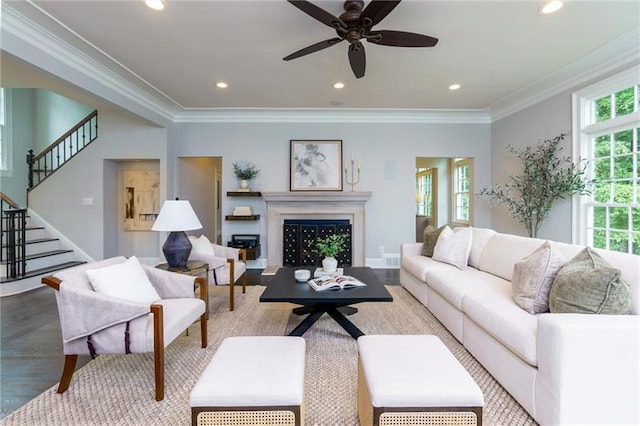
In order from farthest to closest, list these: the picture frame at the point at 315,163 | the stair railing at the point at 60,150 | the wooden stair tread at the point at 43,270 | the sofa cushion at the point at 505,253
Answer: the stair railing at the point at 60,150
the picture frame at the point at 315,163
the wooden stair tread at the point at 43,270
the sofa cushion at the point at 505,253

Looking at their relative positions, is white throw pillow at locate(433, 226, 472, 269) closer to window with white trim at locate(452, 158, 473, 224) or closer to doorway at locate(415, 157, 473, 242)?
doorway at locate(415, 157, 473, 242)

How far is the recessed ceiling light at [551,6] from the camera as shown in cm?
248

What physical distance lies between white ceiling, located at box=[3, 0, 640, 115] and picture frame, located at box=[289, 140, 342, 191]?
104 centimetres

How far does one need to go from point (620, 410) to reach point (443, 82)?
3.76 meters

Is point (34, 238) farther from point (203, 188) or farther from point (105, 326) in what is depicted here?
point (105, 326)

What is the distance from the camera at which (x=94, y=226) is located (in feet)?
17.7

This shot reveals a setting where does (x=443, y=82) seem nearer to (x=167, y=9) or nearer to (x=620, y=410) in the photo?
(x=167, y=9)

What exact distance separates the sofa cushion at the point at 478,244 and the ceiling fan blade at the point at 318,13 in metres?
2.65

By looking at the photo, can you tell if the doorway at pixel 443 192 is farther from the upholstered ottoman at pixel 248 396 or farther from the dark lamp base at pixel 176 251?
the upholstered ottoman at pixel 248 396

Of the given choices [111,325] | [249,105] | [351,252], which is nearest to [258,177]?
[249,105]

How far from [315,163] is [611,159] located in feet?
13.1

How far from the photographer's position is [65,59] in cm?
323

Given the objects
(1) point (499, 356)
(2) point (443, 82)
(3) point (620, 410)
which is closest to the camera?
(3) point (620, 410)

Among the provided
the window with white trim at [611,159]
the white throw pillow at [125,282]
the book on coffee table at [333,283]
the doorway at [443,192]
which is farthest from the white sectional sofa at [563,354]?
the doorway at [443,192]
